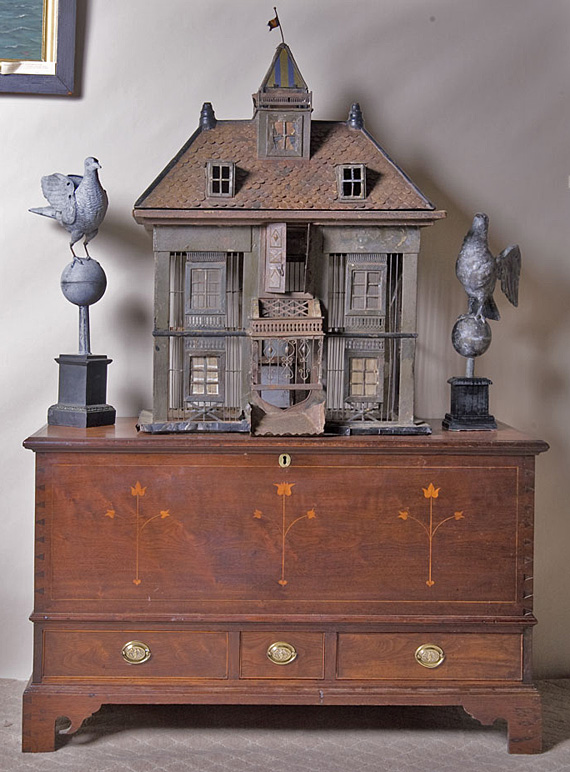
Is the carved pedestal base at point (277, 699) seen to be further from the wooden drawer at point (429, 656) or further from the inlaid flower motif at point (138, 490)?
the inlaid flower motif at point (138, 490)

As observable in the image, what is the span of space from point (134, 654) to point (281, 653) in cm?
46

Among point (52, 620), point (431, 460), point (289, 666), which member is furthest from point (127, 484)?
point (431, 460)

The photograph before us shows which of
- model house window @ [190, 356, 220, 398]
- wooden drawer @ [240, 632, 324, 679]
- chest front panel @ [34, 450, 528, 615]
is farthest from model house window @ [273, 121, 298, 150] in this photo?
wooden drawer @ [240, 632, 324, 679]

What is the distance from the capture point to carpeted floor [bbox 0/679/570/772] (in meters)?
2.75

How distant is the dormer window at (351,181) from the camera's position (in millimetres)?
2863

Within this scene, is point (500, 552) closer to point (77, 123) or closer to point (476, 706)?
point (476, 706)

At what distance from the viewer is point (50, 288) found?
3.39 metres

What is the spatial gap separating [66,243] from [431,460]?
5.22 ft

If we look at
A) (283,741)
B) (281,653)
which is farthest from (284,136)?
(283,741)

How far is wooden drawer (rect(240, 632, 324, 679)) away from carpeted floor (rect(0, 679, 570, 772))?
250 millimetres

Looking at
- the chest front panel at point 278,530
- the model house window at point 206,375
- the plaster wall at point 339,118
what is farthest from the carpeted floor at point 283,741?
the model house window at point 206,375

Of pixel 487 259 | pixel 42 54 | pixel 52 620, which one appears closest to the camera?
pixel 52 620

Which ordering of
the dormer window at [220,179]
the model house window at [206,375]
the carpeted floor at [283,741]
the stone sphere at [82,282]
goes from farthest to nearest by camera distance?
the stone sphere at [82,282], the model house window at [206,375], the dormer window at [220,179], the carpeted floor at [283,741]

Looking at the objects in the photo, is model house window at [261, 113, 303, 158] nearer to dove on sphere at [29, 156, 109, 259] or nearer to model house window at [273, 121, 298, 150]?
model house window at [273, 121, 298, 150]
